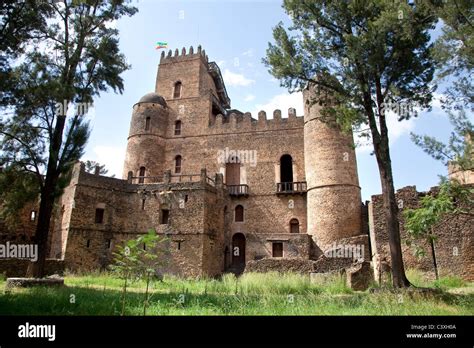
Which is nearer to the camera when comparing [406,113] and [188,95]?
[406,113]

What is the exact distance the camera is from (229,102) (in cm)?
3875

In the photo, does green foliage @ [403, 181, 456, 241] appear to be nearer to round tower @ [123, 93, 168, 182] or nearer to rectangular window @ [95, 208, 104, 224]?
rectangular window @ [95, 208, 104, 224]

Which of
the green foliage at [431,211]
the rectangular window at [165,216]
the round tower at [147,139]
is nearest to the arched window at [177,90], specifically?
the round tower at [147,139]

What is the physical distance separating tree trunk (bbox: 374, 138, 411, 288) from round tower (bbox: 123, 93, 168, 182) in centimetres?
2013

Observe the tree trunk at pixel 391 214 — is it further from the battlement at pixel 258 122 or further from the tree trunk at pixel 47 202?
the battlement at pixel 258 122

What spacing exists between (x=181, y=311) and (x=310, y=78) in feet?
33.4

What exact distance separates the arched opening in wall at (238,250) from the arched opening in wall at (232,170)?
440cm

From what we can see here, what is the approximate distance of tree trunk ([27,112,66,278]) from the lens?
1185 cm

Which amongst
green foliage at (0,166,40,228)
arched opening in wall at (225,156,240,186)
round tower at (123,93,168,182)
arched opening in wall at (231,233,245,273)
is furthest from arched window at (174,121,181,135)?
green foliage at (0,166,40,228)
